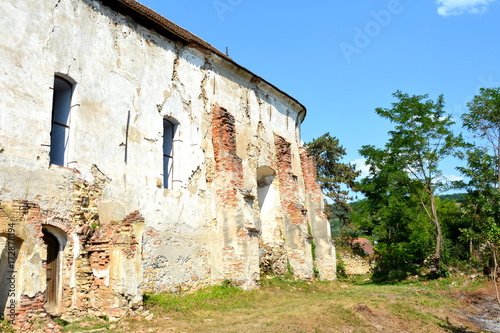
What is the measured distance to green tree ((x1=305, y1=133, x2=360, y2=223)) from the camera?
3173 centimetres

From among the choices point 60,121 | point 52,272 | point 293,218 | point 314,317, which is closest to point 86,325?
point 52,272

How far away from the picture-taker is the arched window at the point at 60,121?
999 cm

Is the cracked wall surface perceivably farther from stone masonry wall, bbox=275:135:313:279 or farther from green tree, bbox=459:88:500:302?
green tree, bbox=459:88:500:302

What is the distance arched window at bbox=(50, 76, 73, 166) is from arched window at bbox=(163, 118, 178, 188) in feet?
11.3

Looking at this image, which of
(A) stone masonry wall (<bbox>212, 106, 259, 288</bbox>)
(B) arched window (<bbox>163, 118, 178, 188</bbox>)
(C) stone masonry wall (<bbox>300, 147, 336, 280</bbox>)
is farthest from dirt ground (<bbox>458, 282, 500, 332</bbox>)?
(B) arched window (<bbox>163, 118, 178, 188</bbox>)

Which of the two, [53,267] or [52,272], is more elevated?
[53,267]

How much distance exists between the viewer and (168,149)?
44.0ft

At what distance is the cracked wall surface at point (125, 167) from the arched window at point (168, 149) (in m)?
0.16

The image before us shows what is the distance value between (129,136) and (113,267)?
373 cm

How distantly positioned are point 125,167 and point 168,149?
7.91ft

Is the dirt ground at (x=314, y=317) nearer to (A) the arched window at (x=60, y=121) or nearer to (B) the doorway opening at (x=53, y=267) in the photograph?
(B) the doorway opening at (x=53, y=267)

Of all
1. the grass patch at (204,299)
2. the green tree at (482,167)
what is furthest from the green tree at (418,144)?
the grass patch at (204,299)

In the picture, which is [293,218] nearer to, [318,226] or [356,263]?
[318,226]

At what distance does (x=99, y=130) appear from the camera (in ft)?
34.8
